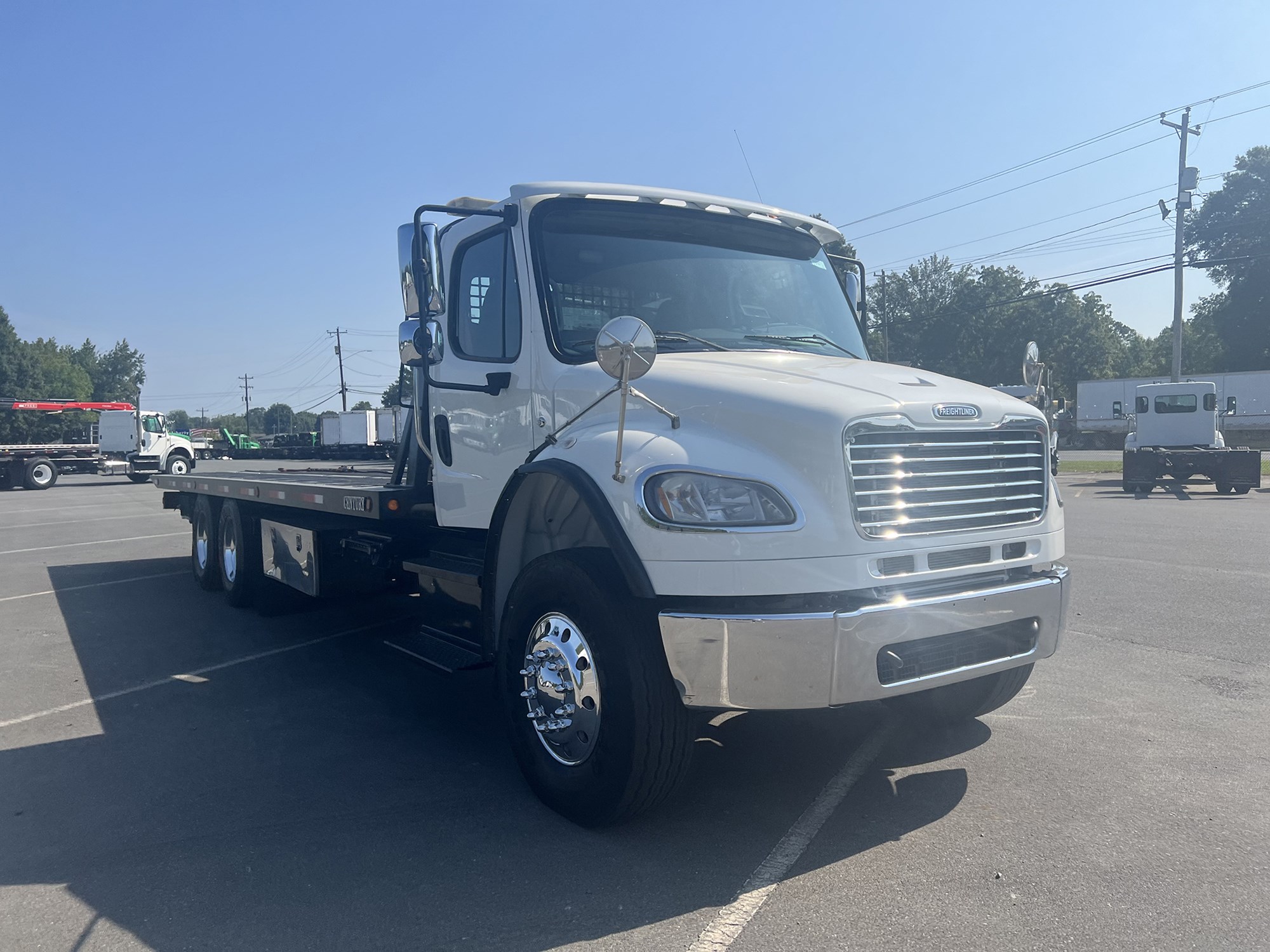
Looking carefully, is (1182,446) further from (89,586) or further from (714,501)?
(714,501)

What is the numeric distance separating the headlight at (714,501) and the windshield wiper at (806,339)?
144 centimetres

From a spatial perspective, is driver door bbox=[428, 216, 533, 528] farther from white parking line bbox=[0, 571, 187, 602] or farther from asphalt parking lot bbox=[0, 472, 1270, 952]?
white parking line bbox=[0, 571, 187, 602]

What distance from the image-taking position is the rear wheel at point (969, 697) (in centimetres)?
469

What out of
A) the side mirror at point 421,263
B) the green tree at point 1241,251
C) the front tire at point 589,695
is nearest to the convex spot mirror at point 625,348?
the front tire at point 589,695

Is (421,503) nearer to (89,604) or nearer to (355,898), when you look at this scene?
(355,898)

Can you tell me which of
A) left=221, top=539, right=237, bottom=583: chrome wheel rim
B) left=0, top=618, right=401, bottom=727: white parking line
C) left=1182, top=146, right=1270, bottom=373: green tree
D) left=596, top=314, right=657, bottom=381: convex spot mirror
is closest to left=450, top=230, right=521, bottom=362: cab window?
left=596, top=314, right=657, bottom=381: convex spot mirror

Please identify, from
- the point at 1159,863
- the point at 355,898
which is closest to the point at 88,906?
the point at 355,898

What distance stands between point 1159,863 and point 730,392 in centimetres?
223

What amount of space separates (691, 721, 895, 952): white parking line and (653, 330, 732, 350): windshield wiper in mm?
1992

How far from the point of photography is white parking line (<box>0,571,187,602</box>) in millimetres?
9805

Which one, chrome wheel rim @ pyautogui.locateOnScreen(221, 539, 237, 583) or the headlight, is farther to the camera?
chrome wheel rim @ pyautogui.locateOnScreen(221, 539, 237, 583)

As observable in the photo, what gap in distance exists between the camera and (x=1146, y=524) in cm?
1371

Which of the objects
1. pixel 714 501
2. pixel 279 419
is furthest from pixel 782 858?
pixel 279 419

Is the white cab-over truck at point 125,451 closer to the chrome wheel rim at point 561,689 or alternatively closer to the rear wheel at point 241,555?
the rear wheel at point 241,555
